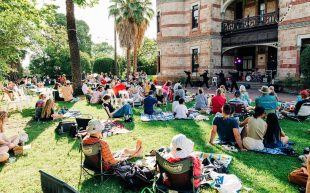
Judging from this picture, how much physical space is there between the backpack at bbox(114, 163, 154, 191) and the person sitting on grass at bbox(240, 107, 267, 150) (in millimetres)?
3196

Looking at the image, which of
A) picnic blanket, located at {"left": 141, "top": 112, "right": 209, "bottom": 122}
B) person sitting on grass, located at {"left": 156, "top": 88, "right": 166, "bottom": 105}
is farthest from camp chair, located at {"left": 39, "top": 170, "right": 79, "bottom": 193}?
person sitting on grass, located at {"left": 156, "top": 88, "right": 166, "bottom": 105}

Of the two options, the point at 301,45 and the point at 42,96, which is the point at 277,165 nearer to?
the point at 42,96

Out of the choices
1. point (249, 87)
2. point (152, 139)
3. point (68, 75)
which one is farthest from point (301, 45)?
point (68, 75)

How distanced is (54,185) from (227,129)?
5.21 m

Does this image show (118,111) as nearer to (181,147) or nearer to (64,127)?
(64,127)

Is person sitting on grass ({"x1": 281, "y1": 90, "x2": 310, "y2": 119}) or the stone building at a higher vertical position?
the stone building

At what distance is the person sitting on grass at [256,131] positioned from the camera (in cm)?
655

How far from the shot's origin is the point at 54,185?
2.77m

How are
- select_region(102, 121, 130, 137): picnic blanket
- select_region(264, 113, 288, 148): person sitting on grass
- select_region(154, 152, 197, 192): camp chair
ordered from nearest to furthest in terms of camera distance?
select_region(154, 152, 197, 192): camp chair
select_region(264, 113, 288, 148): person sitting on grass
select_region(102, 121, 130, 137): picnic blanket

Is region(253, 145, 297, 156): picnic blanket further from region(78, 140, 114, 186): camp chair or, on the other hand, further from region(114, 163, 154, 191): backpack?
region(78, 140, 114, 186): camp chair

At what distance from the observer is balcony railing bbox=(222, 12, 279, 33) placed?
19.6m

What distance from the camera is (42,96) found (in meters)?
10.9

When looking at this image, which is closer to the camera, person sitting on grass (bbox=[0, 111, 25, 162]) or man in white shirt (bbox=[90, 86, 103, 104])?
person sitting on grass (bbox=[0, 111, 25, 162])

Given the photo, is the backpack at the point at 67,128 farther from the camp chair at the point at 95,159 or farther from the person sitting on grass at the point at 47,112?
the camp chair at the point at 95,159
